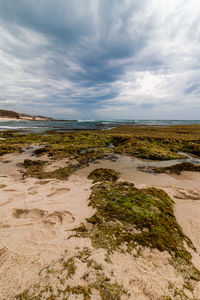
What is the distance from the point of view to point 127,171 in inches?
356

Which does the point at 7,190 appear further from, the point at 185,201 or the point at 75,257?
the point at 185,201

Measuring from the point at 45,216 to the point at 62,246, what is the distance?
4.61ft

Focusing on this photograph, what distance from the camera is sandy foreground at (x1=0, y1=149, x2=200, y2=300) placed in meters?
2.39

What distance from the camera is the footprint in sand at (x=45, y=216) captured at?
3.97 meters

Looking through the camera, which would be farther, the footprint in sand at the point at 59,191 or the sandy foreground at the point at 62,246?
the footprint in sand at the point at 59,191

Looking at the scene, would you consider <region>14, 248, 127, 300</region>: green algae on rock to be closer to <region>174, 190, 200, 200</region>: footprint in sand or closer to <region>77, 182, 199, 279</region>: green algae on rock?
<region>77, 182, 199, 279</region>: green algae on rock

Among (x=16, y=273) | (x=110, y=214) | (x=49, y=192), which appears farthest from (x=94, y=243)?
(x=49, y=192)

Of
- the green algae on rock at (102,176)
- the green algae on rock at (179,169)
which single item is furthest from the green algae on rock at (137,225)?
the green algae on rock at (179,169)

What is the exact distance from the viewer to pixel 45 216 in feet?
13.7

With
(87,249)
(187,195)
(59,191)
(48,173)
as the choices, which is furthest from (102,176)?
(87,249)

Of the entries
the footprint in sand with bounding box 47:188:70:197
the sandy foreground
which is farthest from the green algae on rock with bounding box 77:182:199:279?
the footprint in sand with bounding box 47:188:70:197

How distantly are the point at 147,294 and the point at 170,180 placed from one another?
253 inches

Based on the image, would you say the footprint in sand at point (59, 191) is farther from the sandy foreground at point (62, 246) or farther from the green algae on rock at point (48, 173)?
the green algae on rock at point (48, 173)

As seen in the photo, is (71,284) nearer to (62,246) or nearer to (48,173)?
(62,246)
